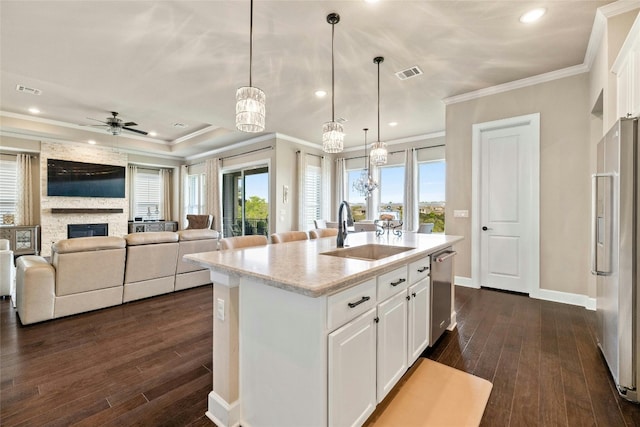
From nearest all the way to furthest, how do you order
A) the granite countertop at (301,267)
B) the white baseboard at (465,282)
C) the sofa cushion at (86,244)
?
the granite countertop at (301,267) < the sofa cushion at (86,244) < the white baseboard at (465,282)

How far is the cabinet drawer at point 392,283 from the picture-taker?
1.61m

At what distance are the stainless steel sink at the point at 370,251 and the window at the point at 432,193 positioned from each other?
4403 millimetres

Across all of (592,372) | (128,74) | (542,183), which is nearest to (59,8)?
(128,74)

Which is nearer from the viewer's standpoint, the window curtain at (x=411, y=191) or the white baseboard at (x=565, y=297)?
the white baseboard at (x=565, y=297)

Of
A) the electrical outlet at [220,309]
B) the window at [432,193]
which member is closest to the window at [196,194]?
the window at [432,193]

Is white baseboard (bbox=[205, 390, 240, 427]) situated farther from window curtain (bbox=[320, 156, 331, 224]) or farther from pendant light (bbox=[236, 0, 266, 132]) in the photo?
window curtain (bbox=[320, 156, 331, 224])

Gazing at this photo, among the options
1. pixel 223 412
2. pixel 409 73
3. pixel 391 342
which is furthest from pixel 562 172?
pixel 223 412

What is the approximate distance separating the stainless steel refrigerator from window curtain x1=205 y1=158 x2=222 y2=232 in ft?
25.1

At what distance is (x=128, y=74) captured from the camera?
3.67 meters

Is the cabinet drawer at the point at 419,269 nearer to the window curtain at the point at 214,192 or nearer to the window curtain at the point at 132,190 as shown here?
the window curtain at the point at 214,192

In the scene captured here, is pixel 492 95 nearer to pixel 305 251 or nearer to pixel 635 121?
pixel 635 121

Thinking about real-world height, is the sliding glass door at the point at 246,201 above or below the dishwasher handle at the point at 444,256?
above

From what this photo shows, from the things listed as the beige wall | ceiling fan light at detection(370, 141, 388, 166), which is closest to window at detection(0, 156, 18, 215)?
ceiling fan light at detection(370, 141, 388, 166)

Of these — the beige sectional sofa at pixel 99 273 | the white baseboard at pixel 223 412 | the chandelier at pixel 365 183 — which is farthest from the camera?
the chandelier at pixel 365 183
